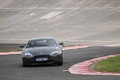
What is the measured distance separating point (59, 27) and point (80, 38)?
32.1ft

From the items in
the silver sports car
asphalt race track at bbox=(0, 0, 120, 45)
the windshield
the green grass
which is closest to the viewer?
the green grass

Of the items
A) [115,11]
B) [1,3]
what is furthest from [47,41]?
[1,3]

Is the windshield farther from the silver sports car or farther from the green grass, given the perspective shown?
the green grass

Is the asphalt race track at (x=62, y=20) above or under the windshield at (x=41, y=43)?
above

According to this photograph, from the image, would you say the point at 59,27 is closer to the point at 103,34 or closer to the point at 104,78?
the point at 103,34

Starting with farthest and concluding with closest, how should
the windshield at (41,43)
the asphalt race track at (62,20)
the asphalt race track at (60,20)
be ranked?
1. the asphalt race track at (60,20)
2. the asphalt race track at (62,20)
3. the windshield at (41,43)

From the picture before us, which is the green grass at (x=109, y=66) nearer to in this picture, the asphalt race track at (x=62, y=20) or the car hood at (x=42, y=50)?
the car hood at (x=42, y=50)

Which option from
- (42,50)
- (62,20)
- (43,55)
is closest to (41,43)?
(42,50)

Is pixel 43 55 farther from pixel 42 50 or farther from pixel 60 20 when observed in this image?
pixel 60 20

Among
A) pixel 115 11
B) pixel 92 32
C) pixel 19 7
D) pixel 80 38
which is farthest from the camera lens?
pixel 19 7

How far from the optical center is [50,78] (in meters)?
15.5

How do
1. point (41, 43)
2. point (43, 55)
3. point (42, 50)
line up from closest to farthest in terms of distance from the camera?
point (43, 55), point (42, 50), point (41, 43)

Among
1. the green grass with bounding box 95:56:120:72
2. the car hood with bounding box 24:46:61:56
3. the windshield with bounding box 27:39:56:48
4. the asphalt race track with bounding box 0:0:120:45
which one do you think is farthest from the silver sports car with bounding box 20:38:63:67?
the asphalt race track with bounding box 0:0:120:45

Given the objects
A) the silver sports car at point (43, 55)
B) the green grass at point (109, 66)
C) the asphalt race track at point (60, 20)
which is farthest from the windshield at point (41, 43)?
the asphalt race track at point (60, 20)
